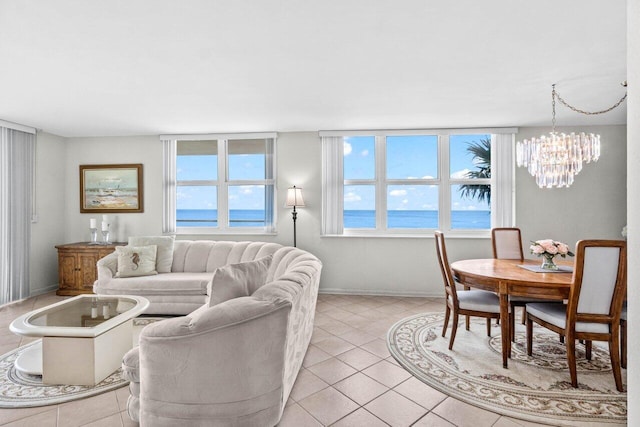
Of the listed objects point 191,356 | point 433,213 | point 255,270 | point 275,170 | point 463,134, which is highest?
point 463,134

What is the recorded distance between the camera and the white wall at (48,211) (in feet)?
15.1

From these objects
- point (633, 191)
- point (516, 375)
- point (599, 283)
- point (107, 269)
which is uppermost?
point (633, 191)

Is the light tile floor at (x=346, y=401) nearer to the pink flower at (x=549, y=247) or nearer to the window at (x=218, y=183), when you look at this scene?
the pink flower at (x=549, y=247)

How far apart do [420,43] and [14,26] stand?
104 inches

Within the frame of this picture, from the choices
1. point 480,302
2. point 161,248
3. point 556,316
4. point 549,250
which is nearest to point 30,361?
point 161,248

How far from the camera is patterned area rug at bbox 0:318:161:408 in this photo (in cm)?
204

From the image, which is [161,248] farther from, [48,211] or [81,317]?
[48,211]

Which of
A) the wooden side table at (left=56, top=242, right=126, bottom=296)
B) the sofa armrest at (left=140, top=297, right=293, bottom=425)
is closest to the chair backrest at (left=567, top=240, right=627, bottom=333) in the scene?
the sofa armrest at (left=140, top=297, right=293, bottom=425)

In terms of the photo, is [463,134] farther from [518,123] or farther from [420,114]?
[420,114]

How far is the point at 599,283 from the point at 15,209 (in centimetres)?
642

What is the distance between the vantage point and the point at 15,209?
4.25 m

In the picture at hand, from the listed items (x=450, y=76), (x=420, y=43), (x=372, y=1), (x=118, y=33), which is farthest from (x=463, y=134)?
(x=118, y=33)

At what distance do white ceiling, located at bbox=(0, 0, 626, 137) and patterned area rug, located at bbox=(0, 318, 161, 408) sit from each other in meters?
2.39

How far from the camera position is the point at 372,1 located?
1771 millimetres
